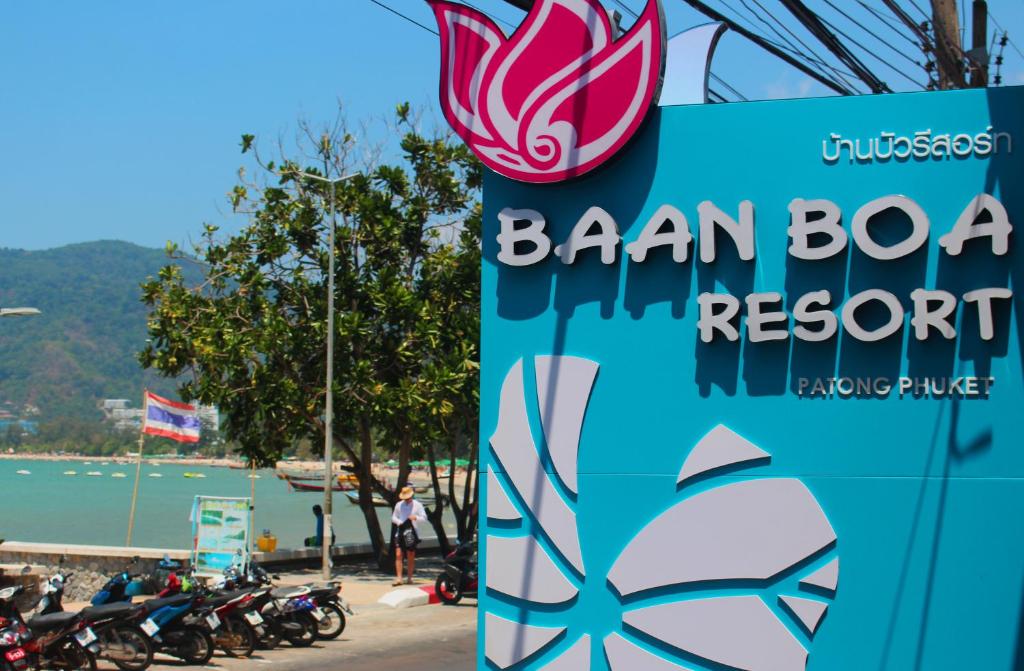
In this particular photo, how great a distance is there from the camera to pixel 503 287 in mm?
8695

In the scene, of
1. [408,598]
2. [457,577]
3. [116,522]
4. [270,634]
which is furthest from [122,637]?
[116,522]

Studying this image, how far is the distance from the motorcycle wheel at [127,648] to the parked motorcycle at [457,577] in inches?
247

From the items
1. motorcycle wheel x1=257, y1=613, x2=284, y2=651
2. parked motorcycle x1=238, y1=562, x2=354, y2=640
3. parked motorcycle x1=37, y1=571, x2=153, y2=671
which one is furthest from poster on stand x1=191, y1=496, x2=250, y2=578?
parked motorcycle x1=37, y1=571, x2=153, y2=671

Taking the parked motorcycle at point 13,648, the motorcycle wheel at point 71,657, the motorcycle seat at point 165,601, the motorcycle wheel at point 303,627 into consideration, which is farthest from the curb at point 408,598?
the parked motorcycle at point 13,648

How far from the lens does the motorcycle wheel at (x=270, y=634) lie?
15.4m

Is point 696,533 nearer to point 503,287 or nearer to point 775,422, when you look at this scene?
point 775,422

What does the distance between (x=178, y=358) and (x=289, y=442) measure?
2.72 metres

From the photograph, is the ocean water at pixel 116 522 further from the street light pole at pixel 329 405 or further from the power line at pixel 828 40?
the power line at pixel 828 40

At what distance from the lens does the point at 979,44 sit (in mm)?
16938

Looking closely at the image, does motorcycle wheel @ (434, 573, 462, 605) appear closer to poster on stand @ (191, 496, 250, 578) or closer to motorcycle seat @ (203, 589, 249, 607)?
poster on stand @ (191, 496, 250, 578)

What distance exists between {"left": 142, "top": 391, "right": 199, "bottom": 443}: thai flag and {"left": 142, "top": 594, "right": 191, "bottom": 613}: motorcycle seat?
35.2 feet

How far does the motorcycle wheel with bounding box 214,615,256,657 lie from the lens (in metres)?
14.8

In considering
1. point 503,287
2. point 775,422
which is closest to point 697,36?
point 503,287

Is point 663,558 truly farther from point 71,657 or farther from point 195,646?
point 71,657
